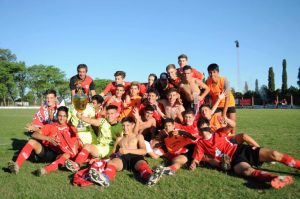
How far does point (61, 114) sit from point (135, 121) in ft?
5.06

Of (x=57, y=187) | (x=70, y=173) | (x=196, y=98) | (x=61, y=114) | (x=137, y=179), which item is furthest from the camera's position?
(x=196, y=98)

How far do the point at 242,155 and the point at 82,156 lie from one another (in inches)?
113

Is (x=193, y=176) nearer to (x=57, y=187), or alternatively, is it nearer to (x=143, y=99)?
(x=57, y=187)

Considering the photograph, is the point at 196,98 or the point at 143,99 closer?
the point at 196,98

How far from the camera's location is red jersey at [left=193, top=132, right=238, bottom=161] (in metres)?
5.27

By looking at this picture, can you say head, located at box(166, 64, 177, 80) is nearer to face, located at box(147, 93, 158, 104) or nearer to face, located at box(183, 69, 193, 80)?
face, located at box(183, 69, 193, 80)

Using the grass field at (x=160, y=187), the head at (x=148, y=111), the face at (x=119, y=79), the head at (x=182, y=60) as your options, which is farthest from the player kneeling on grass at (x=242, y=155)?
the face at (x=119, y=79)

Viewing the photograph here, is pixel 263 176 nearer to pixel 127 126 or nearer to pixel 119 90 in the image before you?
pixel 127 126

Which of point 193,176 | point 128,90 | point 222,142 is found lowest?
point 193,176

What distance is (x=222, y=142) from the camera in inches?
212

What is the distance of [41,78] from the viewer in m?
73.7

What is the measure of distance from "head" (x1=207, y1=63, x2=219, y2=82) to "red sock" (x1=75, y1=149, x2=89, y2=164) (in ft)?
12.1

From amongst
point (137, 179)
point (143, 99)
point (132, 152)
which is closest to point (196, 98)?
point (143, 99)

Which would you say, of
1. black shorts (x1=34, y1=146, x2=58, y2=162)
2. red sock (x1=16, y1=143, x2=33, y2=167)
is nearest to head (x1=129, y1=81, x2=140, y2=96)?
black shorts (x1=34, y1=146, x2=58, y2=162)
